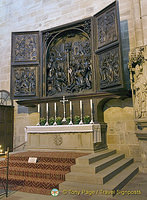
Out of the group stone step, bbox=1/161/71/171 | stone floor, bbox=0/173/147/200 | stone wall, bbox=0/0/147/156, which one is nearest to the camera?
stone floor, bbox=0/173/147/200

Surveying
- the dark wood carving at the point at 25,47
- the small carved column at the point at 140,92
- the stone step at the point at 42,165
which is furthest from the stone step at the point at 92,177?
the dark wood carving at the point at 25,47

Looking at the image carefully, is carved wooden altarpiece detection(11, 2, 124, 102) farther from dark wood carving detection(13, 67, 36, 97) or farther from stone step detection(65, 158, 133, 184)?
stone step detection(65, 158, 133, 184)

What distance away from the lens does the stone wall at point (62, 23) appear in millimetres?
7145

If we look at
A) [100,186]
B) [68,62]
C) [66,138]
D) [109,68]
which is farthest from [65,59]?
[100,186]

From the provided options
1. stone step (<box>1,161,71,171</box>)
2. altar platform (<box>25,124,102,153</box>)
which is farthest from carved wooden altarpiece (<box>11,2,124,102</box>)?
stone step (<box>1,161,71,171</box>)

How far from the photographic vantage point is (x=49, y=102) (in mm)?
7879

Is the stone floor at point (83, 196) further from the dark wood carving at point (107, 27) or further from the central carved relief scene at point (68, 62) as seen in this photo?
the dark wood carving at point (107, 27)

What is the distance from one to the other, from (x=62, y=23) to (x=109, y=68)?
174 inches

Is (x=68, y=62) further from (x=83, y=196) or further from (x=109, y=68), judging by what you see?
(x=83, y=196)

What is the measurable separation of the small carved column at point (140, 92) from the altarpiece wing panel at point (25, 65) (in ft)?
13.3

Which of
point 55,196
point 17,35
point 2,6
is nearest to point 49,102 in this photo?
point 17,35

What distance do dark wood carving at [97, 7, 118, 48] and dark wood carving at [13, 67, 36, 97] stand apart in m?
3.15

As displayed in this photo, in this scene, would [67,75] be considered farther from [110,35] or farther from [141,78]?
[141,78]

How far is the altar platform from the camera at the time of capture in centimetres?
614
